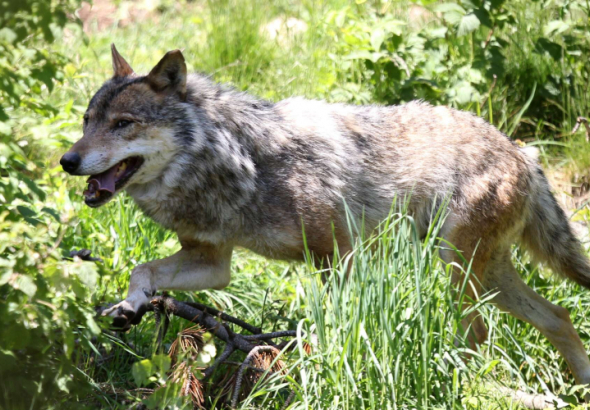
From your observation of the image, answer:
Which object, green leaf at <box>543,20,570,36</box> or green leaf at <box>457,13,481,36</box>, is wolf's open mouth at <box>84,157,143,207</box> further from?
green leaf at <box>543,20,570,36</box>

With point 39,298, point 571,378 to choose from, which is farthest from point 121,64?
point 571,378

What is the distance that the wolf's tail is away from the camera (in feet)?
15.6

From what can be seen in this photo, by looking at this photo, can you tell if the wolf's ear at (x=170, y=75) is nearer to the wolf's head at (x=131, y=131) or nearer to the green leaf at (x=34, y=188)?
the wolf's head at (x=131, y=131)

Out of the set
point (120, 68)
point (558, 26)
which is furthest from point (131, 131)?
point (558, 26)

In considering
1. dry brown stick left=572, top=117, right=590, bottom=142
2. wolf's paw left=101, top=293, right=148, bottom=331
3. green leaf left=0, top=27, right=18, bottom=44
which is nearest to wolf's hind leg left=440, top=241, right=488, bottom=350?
dry brown stick left=572, top=117, right=590, bottom=142

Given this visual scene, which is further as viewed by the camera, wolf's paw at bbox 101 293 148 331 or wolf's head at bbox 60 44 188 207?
wolf's head at bbox 60 44 188 207

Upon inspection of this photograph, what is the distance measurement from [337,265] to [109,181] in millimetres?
1306

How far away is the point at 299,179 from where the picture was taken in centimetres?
427

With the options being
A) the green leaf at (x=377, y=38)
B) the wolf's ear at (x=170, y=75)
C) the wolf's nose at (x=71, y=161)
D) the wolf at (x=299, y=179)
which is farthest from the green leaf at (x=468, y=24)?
the wolf's nose at (x=71, y=161)

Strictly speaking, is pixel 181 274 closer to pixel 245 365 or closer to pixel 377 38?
pixel 245 365

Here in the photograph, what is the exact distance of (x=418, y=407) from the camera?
10.1ft

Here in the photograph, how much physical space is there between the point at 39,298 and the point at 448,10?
13.8 ft

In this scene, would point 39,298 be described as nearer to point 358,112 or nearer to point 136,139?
point 136,139

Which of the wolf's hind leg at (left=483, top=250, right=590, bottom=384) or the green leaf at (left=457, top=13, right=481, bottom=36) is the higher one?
the green leaf at (left=457, top=13, right=481, bottom=36)
